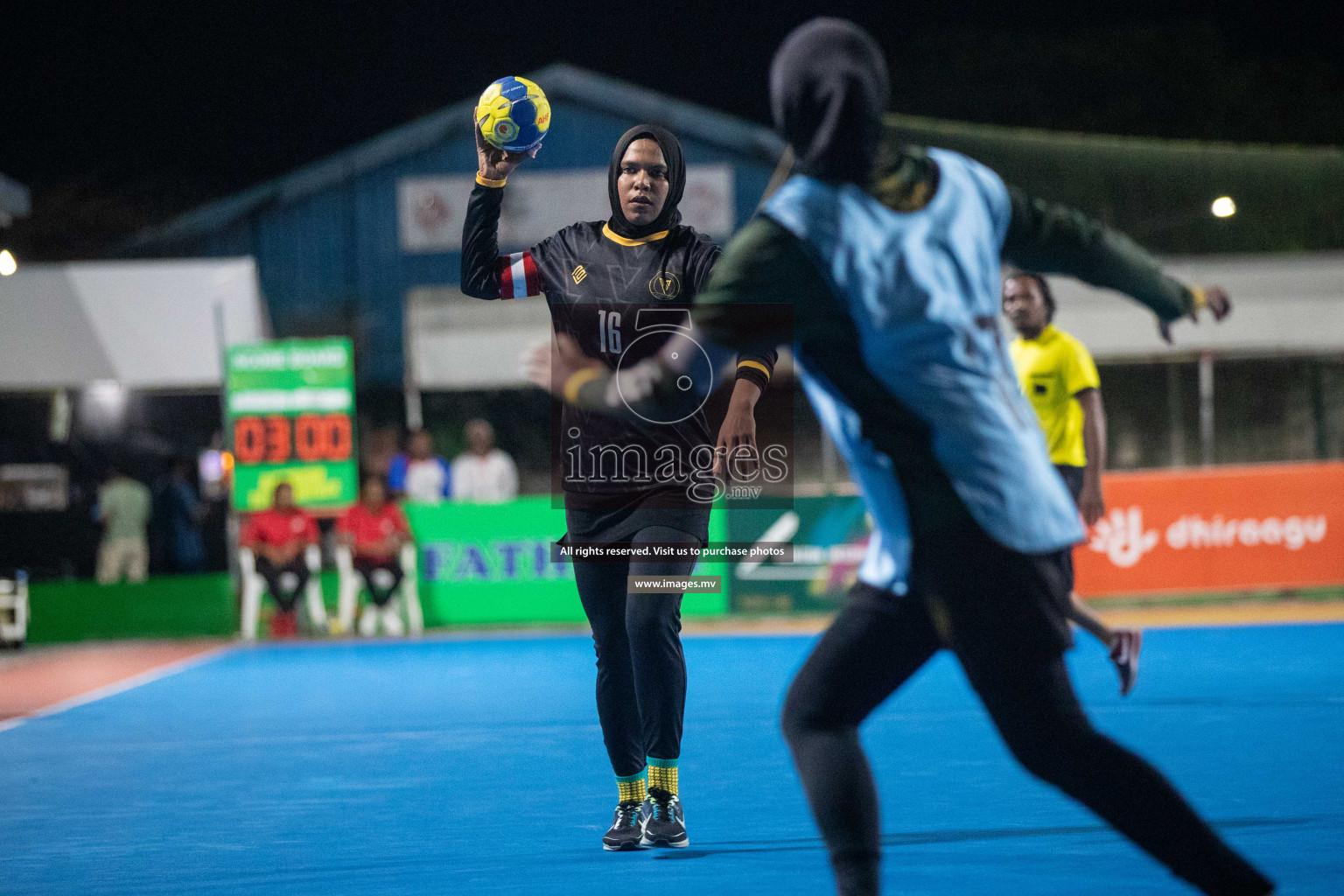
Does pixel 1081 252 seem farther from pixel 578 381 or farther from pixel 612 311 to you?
pixel 612 311

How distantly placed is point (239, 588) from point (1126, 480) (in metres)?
7.92

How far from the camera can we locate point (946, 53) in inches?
1698

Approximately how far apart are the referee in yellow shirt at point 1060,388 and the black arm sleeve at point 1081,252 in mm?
3626

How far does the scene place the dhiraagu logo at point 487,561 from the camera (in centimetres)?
1351

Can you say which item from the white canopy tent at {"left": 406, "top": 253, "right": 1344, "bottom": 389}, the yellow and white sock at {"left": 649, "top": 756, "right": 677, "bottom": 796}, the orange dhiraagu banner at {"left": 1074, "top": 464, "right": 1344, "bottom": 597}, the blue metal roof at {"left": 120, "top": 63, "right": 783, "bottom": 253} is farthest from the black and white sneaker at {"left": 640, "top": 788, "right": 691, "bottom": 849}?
the blue metal roof at {"left": 120, "top": 63, "right": 783, "bottom": 253}

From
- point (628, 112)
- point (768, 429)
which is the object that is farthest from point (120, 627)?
point (628, 112)

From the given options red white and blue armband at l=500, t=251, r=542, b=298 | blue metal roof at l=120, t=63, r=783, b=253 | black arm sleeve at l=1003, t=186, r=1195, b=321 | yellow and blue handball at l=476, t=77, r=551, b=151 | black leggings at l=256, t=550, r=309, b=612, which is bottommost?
black leggings at l=256, t=550, r=309, b=612

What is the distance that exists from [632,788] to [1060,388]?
9.69 feet

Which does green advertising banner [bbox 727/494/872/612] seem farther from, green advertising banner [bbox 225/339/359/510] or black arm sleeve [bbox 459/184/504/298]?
black arm sleeve [bbox 459/184/504/298]

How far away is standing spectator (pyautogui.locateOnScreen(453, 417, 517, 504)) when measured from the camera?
1377cm

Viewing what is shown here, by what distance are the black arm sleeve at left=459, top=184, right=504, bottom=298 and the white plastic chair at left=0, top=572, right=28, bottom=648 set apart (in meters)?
9.85

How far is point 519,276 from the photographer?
14.7ft

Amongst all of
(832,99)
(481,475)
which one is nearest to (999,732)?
(832,99)

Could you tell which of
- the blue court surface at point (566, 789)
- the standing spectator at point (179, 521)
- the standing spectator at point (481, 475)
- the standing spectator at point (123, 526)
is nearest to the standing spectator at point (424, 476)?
the standing spectator at point (481, 475)
